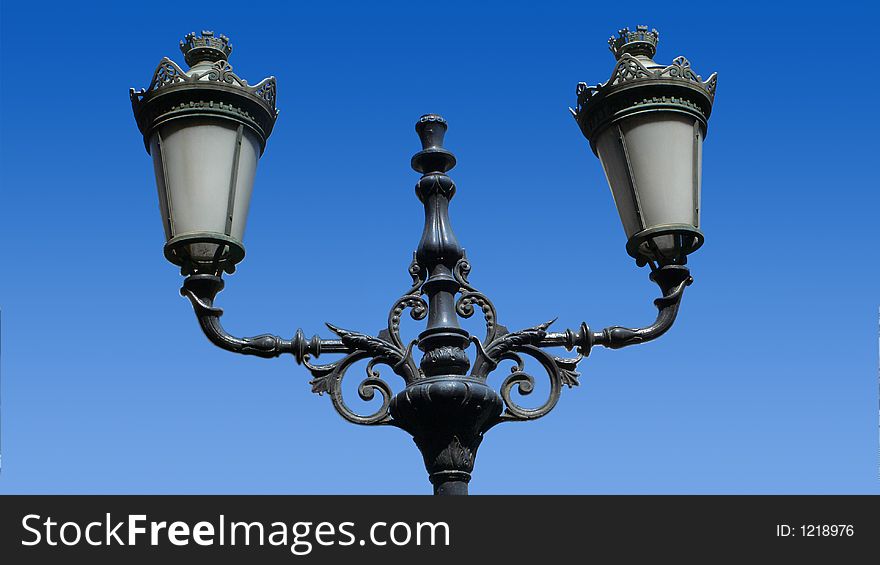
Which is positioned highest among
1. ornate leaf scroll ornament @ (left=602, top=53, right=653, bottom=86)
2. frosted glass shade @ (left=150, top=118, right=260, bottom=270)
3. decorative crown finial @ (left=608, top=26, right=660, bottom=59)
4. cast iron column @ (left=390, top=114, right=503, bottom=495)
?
decorative crown finial @ (left=608, top=26, right=660, bottom=59)

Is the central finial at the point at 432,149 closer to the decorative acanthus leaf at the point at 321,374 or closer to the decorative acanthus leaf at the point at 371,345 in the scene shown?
the decorative acanthus leaf at the point at 371,345

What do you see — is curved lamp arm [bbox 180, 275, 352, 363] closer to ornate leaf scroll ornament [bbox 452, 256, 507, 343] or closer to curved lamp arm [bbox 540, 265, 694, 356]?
ornate leaf scroll ornament [bbox 452, 256, 507, 343]

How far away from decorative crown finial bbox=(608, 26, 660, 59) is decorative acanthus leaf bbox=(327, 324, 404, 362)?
71.1 inches

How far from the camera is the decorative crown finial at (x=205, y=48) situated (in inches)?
231

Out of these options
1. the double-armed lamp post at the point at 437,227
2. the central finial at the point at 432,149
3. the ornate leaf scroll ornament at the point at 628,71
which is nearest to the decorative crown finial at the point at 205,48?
the double-armed lamp post at the point at 437,227

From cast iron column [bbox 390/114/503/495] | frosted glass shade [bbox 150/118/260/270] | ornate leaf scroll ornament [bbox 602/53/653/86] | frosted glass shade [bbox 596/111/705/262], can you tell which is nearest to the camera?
cast iron column [bbox 390/114/503/495]

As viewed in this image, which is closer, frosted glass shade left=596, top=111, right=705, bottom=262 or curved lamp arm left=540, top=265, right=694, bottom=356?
curved lamp arm left=540, top=265, right=694, bottom=356

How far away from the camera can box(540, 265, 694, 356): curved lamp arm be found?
5.43 meters

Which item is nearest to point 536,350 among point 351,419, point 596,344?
point 596,344

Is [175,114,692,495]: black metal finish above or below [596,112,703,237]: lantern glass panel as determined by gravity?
below

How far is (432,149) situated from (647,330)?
1.19m

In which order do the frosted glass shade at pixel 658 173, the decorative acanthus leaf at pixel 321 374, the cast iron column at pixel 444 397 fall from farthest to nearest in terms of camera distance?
the frosted glass shade at pixel 658 173 → the decorative acanthus leaf at pixel 321 374 → the cast iron column at pixel 444 397

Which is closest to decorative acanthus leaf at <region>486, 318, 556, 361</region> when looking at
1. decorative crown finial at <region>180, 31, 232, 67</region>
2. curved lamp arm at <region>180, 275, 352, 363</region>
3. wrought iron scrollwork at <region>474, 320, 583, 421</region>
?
wrought iron scrollwork at <region>474, 320, 583, 421</region>

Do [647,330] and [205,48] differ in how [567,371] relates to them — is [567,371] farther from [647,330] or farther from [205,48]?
[205,48]
